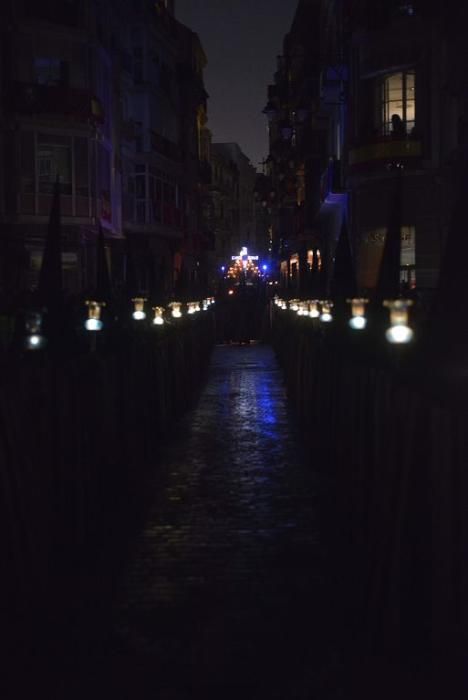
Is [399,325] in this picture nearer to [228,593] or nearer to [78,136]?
[228,593]

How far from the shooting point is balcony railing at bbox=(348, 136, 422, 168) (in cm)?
2892

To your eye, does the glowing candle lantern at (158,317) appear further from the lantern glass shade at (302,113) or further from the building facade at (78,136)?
the lantern glass shade at (302,113)

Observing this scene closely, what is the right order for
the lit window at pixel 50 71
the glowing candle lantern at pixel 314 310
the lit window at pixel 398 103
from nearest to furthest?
the glowing candle lantern at pixel 314 310, the lit window at pixel 398 103, the lit window at pixel 50 71

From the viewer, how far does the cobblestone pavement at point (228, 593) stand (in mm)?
5871

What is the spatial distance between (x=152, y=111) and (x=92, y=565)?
40.8m

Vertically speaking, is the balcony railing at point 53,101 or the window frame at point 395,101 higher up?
the balcony railing at point 53,101

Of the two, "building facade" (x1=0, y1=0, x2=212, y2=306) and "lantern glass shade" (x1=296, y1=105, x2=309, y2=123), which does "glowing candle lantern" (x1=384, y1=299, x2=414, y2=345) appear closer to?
"building facade" (x1=0, y1=0, x2=212, y2=306)

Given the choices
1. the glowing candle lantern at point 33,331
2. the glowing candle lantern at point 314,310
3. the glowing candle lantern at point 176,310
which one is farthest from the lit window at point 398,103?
the glowing candle lantern at point 33,331

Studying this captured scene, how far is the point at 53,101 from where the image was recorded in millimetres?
34469

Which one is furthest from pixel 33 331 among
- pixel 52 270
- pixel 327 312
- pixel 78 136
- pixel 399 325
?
pixel 78 136

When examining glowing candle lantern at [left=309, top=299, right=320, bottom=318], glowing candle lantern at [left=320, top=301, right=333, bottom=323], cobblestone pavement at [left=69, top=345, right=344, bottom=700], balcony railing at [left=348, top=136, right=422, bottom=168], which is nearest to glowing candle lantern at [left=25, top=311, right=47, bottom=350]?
cobblestone pavement at [left=69, top=345, right=344, bottom=700]

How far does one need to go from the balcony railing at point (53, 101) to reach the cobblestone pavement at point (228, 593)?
23.4 m

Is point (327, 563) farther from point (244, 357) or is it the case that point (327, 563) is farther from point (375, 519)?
point (244, 357)

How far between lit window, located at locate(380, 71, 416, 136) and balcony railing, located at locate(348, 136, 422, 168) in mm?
305
